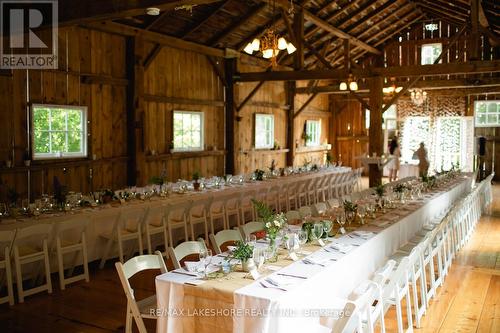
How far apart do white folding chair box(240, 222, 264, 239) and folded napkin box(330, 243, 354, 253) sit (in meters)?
0.86

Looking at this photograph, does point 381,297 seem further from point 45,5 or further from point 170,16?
point 170,16

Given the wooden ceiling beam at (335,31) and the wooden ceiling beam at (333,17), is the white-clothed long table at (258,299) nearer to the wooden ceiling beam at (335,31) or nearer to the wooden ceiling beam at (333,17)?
the wooden ceiling beam at (335,31)

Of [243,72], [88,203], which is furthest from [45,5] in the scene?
[243,72]

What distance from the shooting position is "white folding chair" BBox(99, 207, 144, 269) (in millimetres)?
6062

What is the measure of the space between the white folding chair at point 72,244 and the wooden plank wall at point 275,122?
26.6 ft

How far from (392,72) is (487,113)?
319 inches

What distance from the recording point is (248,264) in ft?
11.9

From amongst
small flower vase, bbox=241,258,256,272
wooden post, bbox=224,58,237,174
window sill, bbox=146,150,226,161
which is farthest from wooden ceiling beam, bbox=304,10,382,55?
small flower vase, bbox=241,258,256,272

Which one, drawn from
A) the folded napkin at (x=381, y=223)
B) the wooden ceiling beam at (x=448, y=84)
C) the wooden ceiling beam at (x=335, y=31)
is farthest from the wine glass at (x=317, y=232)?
the wooden ceiling beam at (x=448, y=84)

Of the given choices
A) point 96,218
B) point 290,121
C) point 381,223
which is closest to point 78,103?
point 96,218

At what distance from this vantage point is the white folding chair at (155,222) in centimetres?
641

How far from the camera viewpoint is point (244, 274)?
360 cm

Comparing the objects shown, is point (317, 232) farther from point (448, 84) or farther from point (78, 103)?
point (448, 84)

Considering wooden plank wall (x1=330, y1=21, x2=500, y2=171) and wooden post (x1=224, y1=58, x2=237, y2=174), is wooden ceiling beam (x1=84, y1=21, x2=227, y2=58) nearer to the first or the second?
wooden post (x1=224, y1=58, x2=237, y2=174)
